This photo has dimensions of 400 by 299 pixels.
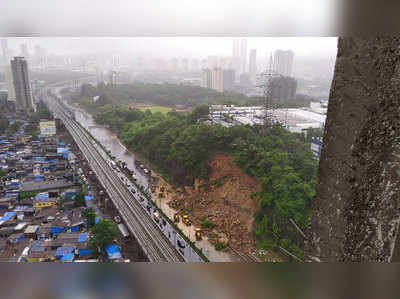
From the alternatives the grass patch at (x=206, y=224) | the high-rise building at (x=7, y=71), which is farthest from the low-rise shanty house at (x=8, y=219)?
the grass patch at (x=206, y=224)

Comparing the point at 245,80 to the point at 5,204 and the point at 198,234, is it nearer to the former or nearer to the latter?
the point at 198,234

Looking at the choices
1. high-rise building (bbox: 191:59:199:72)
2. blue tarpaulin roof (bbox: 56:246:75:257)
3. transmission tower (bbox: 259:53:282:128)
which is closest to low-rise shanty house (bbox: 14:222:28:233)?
blue tarpaulin roof (bbox: 56:246:75:257)

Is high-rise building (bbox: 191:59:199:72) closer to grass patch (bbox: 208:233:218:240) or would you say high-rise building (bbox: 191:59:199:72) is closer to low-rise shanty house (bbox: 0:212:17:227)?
grass patch (bbox: 208:233:218:240)

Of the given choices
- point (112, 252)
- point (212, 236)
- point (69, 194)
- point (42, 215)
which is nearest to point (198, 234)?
point (212, 236)

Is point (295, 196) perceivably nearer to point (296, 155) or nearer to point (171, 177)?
point (296, 155)

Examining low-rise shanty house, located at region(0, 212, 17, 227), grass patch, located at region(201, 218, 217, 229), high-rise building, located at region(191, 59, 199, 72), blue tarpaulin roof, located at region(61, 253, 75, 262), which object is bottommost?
grass patch, located at region(201, 218, 217, 229)

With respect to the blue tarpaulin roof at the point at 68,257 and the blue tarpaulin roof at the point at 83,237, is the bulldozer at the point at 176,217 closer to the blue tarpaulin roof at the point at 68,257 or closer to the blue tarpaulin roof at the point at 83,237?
the blue tarpaulin roof at the point at 83,237
